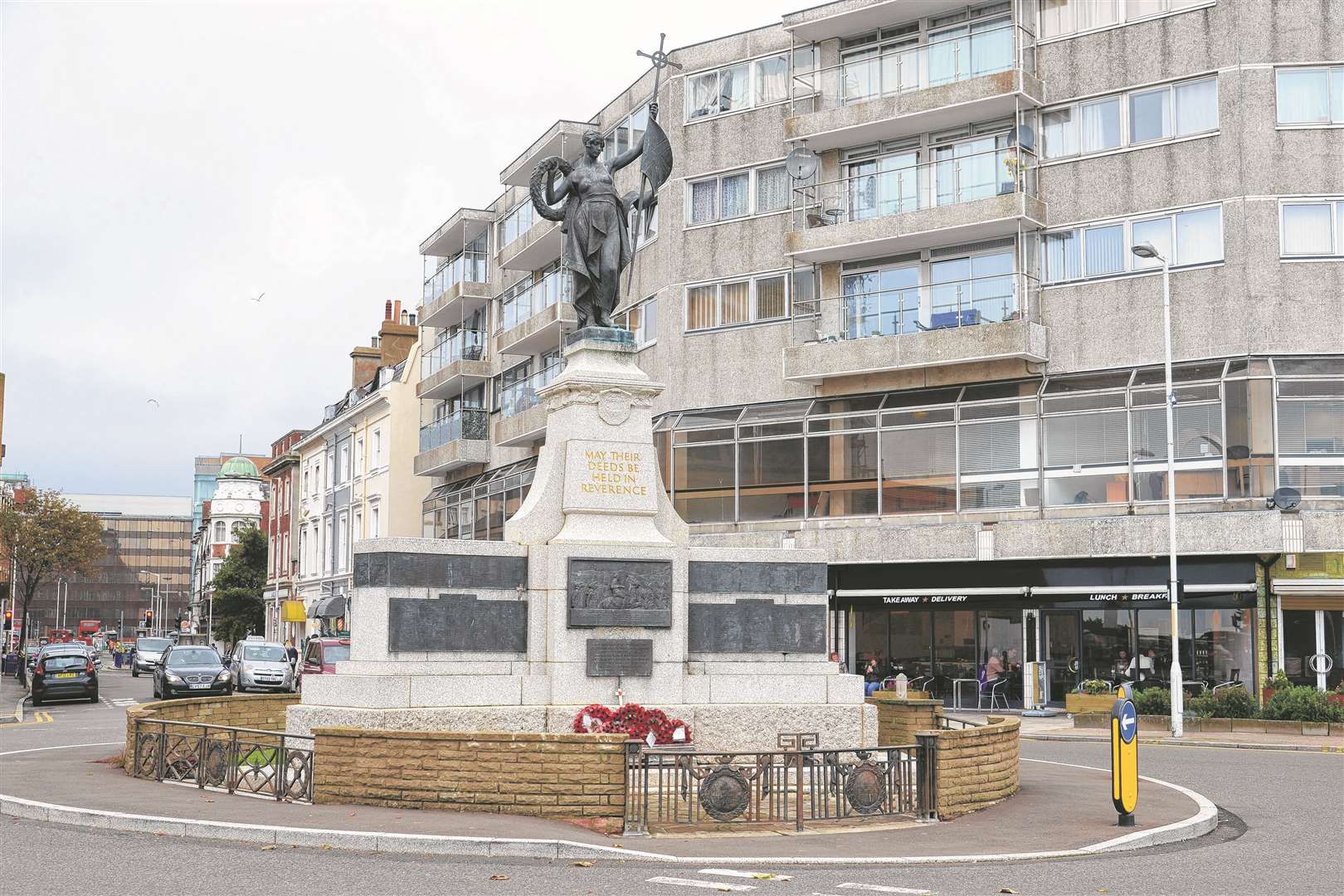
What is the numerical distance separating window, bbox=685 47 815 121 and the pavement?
27.6 meters

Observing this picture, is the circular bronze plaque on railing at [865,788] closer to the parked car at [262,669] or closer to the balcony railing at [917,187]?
the balcony railing at [917,187]

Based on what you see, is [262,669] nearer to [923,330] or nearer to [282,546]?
[923,330]

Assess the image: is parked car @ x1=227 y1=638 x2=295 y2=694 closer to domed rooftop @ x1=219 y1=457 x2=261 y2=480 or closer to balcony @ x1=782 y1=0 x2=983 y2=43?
balcony @ x1=782 y1=0 x2=983 y2=43

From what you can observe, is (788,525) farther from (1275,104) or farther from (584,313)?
(584,313)

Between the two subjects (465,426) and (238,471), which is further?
(238,471)

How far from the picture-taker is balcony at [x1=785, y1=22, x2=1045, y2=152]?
35531 mm

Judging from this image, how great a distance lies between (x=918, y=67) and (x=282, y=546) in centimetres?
5440

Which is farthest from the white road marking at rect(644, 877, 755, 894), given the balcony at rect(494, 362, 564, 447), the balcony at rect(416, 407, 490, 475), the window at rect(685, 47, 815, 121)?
the balcony at rect(416, 407, 490, 475)

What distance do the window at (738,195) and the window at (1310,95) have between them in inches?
482

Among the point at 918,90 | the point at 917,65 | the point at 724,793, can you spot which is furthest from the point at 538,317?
the point at 724,793

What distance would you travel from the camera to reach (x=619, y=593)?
17578mm

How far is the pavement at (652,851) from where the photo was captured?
1048 centimetres

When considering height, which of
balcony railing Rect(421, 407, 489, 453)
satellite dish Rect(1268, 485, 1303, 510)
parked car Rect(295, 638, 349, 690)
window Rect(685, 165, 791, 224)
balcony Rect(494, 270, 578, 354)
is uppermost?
window Rect(685, 165, 791, 224)

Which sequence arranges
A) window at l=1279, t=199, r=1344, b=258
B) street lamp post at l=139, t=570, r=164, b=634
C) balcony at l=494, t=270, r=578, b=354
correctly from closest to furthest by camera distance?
1. window at l=1279, t=199, r=1344, b=258
2. balcony at l=494, t=270, r=578, b=354
3. street lamp post at l=139, t=570, r=164, b=634
